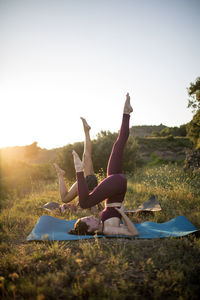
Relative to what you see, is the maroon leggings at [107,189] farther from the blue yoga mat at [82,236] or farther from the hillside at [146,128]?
the hillside at [146,128]

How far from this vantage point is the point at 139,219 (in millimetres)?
4500

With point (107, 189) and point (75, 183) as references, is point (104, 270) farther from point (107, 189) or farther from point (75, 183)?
point (75, 183)

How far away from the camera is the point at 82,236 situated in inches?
134

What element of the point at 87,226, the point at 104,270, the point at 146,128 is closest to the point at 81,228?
the point at 87,226

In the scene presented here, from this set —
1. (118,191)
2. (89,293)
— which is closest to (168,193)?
(118,191)

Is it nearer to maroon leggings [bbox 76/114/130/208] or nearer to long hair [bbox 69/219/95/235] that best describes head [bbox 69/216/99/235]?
long hair [bbox 69/219/95/235]

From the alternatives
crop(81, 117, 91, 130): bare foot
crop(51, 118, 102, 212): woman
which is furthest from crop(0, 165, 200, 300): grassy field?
crop(81, 117, 91, 130): bare foot

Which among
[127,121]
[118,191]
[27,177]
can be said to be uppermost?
[127,121]

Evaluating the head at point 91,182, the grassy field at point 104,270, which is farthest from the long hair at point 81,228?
the head at point 91,182

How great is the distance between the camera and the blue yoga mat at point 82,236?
334cm

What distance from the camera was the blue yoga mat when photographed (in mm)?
3340

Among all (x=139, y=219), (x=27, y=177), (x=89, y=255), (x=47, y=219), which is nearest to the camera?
(x=89, y=255)

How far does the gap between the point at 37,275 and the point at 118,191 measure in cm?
167

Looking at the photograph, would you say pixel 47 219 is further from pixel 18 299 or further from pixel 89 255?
pixel 18 299
